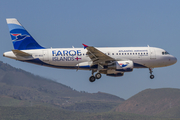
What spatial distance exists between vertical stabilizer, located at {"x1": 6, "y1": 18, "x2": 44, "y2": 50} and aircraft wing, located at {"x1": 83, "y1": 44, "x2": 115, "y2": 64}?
10501 millimetres

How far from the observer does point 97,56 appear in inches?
2325

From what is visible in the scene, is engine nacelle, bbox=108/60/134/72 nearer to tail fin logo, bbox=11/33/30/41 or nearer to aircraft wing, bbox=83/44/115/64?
aircraft wing, bbox=83/44/115/64

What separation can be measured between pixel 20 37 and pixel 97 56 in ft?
51.5

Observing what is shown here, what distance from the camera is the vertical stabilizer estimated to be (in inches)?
2505

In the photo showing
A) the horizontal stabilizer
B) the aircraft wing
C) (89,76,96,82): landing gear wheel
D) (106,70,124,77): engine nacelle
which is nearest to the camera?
the aircraft wing

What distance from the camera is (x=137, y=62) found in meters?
61.5

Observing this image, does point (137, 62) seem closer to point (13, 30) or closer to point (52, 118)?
point (13, 30)

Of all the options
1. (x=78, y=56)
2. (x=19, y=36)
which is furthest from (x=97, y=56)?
(x=19, y=36)

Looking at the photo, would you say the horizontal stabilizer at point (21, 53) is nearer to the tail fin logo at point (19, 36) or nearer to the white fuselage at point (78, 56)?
the white fuselage at point (78, 56)

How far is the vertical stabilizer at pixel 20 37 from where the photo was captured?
6362 cm

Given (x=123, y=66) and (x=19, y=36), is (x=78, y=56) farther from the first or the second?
(x=19, y=36)

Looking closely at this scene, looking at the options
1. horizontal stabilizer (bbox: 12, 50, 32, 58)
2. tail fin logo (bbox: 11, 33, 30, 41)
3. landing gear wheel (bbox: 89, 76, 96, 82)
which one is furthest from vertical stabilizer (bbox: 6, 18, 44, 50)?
landing gear wheel (bbox: 89, 76, 96, 82)

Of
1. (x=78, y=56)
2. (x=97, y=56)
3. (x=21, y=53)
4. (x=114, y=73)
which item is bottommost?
(x=114, y=73)

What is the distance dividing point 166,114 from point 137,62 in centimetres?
14172
